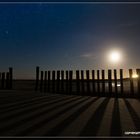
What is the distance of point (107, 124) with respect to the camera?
154 inches

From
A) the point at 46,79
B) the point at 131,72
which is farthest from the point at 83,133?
the point at 46,79

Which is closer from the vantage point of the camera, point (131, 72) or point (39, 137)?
point (39, 137)

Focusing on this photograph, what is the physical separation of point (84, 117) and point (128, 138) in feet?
4.91

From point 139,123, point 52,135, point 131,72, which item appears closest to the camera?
point 52,135

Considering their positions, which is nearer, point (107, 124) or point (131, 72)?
point (107, 124)

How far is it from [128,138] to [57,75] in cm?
1107

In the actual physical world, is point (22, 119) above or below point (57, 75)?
below

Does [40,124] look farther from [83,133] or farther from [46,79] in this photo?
[46,79]

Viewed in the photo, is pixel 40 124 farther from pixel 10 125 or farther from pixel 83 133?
pixel 83 133

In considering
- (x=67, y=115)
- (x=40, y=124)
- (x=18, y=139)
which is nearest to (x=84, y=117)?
(x=67, y=115)

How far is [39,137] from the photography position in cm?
309

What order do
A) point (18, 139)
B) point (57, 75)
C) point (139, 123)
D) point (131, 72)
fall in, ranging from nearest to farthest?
1. point (18, 139)
2. point (139, 123)
3. point (131, 72)
4. point (57, 75)

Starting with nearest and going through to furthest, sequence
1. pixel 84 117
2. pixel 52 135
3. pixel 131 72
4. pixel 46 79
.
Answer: pixel 52 135 < pixel 84 117 < pixel 131 72 < pixel 46 79

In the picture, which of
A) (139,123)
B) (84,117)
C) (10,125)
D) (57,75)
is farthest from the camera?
(57,75)
